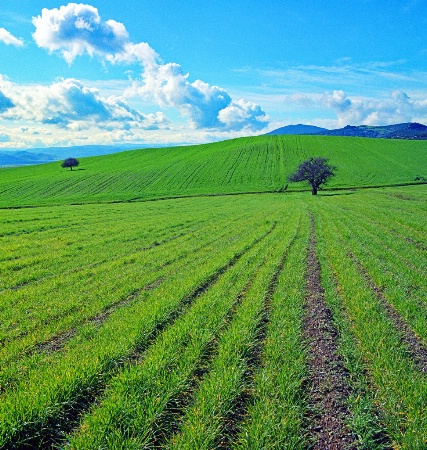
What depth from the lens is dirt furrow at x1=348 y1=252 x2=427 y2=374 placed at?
20.5ft

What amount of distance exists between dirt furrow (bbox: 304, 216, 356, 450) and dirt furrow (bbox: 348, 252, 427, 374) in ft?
5.02

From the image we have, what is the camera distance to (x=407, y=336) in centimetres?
723

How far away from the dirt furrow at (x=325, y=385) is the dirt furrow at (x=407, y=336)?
153cm

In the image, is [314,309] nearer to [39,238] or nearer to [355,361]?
[355,361]

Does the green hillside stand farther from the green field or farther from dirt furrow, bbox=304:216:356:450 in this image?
dirt furrow, bbox=304:216:356:450

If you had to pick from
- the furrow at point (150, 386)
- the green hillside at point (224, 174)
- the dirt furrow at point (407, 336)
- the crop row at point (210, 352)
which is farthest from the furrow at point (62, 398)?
the green hillside at point (224, 174)

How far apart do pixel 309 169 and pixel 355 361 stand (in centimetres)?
A: 6271

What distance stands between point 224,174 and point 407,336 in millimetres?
83459

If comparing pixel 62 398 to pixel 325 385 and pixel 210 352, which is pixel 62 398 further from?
pixel 325 385

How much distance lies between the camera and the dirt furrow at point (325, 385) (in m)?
4.39

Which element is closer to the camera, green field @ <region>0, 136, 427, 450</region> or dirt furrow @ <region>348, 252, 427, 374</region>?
green field @ <region>0, 136, 427, 450</region>

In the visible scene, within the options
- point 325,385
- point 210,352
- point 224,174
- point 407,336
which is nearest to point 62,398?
point 210,352

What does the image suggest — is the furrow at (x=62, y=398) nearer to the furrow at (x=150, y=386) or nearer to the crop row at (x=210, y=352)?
the crop row at (x=210, y=352)

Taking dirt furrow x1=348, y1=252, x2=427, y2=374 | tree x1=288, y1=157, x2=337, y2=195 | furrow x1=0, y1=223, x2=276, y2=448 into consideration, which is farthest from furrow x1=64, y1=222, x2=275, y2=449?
tree x1=288, y1=157, x2=337, y2=195
